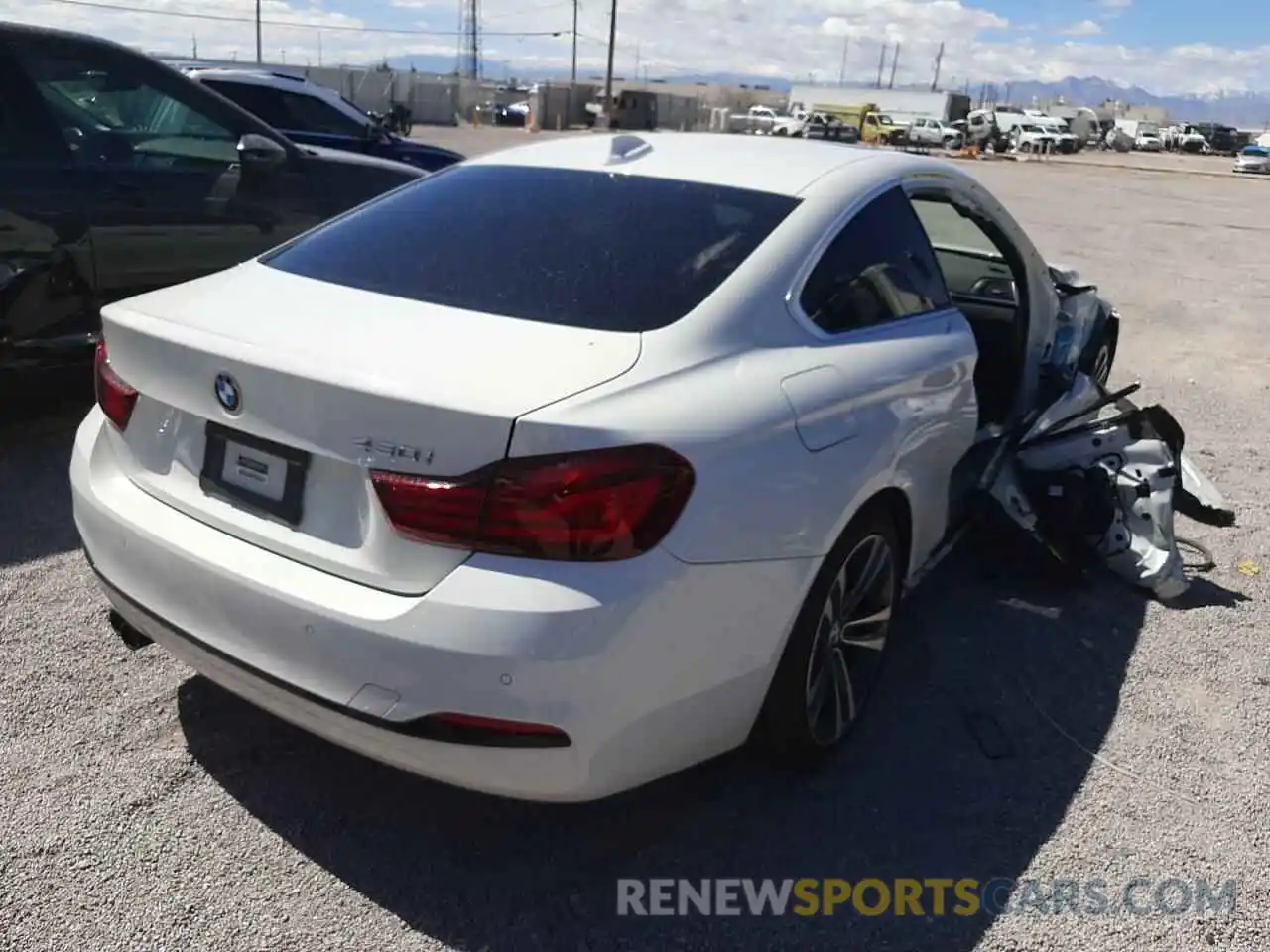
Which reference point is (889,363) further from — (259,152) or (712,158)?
(259,152)

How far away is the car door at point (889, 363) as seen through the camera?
2.81m

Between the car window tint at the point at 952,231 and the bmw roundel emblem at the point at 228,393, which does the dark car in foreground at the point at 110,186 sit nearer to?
the bmw roundel emblem at the point at 228,393

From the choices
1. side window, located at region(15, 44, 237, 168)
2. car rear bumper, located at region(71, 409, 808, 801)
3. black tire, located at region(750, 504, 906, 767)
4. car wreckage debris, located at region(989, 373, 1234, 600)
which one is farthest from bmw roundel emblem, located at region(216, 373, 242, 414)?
side window, located at region(15, 44, 237, 168)

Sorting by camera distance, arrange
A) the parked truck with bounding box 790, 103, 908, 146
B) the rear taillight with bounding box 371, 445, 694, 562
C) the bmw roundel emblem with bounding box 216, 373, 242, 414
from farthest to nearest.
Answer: the parked truck with bounding box 790, 103, 908, 146 < the bmw roundel emblem with bounding box 216, 373, 242, 414 < the rear taillight with bounding box 371, 445, 694, 562

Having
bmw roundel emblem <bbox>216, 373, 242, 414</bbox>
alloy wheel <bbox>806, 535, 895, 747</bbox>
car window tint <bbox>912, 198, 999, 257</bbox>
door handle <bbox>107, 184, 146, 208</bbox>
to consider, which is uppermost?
car window tint <bbox>912, 198, 999, 257</bbox>

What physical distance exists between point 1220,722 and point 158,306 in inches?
128

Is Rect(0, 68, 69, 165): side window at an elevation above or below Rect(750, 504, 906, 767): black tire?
above

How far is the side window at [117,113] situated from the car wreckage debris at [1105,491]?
13.0ft

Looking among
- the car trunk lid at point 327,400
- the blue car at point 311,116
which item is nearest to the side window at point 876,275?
the car trunk lid at point 327,400

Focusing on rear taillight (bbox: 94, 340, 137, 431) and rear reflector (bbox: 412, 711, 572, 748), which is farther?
rear taillight (bbox: 94, 340, 137, 431)

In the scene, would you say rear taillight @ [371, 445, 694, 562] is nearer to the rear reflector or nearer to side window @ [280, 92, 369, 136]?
the rear reflector

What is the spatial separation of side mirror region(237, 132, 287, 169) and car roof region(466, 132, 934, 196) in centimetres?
205

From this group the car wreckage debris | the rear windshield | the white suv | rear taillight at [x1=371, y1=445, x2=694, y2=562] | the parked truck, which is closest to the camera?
rear taillight at [x1=371, y1=445, x2=694, y2=562]

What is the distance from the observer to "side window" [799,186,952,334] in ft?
9.90
